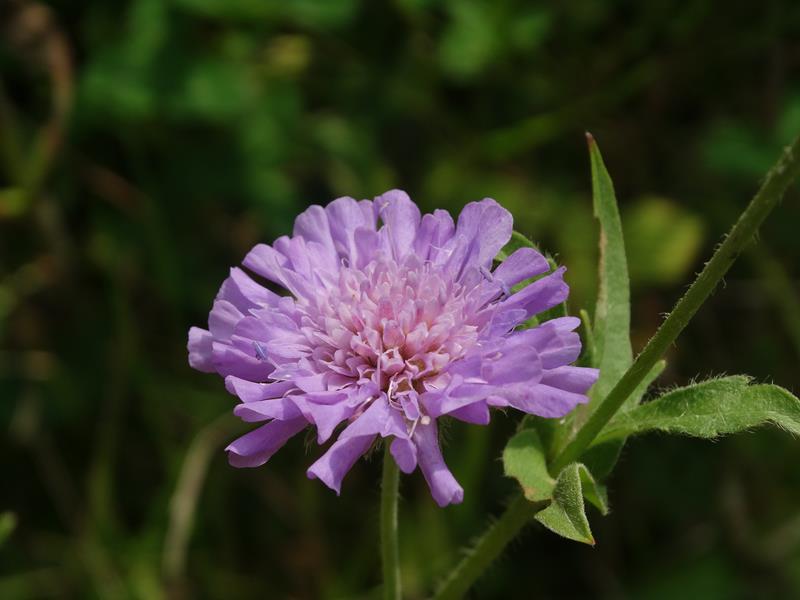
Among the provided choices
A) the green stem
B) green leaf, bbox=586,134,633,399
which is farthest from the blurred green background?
the green stem

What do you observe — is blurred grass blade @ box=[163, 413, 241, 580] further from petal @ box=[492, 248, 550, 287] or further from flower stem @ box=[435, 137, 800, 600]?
petal @ box=[492, 248, 550, 287]

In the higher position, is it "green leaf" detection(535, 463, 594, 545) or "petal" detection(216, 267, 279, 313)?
"petal" detection(216, 267, 279, 313)

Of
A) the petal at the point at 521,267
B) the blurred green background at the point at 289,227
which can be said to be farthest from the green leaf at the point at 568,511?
the blurred green background at the point at 289,227

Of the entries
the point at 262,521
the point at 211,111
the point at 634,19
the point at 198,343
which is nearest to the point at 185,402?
the point at 262,521

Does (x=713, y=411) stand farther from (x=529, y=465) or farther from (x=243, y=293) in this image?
(x=243, y=293)

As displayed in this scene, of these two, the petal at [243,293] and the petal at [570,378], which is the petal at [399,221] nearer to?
the petal at [243,293]

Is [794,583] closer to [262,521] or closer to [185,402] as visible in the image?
[262,521]
